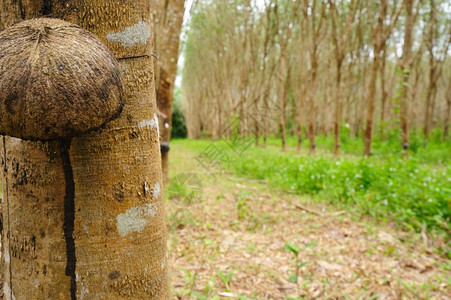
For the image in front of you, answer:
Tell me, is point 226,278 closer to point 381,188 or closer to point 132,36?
point 132,36

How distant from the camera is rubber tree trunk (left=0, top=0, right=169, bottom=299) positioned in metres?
0.79

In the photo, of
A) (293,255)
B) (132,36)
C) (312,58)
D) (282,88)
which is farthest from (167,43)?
Answer: (282,88)

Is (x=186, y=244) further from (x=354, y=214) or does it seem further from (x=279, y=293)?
(x=354, y=214)

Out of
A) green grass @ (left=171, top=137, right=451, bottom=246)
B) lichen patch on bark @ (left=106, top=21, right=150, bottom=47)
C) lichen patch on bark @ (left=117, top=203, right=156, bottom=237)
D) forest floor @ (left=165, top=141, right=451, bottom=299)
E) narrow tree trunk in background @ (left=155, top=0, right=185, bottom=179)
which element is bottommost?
forest floor @ (left=165, top=141, right=451, bottom=299)

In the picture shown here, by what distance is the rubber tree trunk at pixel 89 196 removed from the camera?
0.79 metres

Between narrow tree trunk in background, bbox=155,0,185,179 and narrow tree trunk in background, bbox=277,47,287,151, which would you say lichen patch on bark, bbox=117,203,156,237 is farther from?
narrow tree trunk in background, bbox=277,47,287,151

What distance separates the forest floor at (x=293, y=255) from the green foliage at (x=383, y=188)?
0.26 m

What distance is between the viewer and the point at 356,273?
8.71 ft

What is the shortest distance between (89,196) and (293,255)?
101 inches

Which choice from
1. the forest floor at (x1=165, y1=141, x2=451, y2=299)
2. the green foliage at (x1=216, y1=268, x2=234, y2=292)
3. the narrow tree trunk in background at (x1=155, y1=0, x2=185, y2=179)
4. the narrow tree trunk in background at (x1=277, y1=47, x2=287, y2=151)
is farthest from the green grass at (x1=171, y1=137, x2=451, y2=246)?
the narrow tree trunk in background at (x1=277, y1=47, x2=287, y2=151)

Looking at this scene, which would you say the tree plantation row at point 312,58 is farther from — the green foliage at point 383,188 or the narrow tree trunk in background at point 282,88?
the green foliage at point 383,188

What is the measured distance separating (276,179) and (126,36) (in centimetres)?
533

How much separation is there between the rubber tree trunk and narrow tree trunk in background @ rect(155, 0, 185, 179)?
369 cm

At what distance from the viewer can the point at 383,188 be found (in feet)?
15.2
